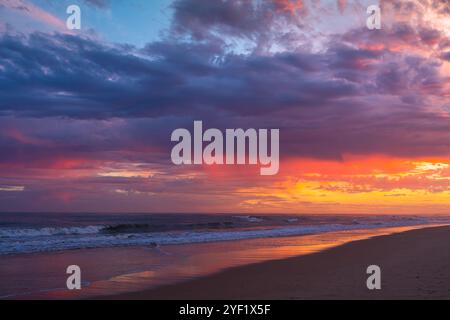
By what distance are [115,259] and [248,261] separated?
574 cm

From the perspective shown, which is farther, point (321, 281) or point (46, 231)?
point (46, 231)

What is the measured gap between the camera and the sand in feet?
38.0

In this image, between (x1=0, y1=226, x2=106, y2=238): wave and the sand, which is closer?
the sand

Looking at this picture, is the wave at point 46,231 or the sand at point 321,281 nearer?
the sand at point 321,281

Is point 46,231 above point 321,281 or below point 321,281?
below

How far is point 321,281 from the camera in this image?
1370 centimetres

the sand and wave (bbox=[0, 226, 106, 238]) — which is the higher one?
the sand

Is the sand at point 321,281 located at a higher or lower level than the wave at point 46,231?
higher

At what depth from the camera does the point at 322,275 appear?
14.9m

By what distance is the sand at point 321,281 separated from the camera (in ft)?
38.0
